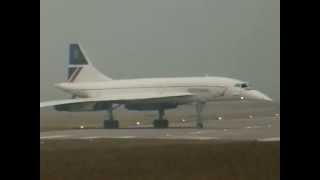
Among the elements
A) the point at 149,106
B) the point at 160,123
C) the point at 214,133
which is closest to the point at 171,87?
the point at 149,106

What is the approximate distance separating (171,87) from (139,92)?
104cm

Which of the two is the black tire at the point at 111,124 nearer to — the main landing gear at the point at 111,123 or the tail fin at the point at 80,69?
the main landing gear at the point at 111,123

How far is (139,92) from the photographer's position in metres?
12.9

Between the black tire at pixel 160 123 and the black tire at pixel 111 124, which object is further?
the black tire at pixel 111 124

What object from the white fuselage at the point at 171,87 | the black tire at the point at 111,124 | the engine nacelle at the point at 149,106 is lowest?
the black tire at the point at 111,124

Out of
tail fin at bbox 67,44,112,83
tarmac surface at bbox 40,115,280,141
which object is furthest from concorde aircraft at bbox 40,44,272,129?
tarmac surface at bbox 40,115,280,141

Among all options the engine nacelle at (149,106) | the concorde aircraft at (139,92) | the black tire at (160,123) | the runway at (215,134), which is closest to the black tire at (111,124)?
the concorde aircraft at (139,92)

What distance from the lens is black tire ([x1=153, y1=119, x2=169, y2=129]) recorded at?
1102cm

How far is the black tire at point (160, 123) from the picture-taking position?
1102cm

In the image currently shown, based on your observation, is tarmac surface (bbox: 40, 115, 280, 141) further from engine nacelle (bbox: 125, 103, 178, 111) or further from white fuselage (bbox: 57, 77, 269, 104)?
engine nacelle (bbox: 125, 103, 178, 111)
